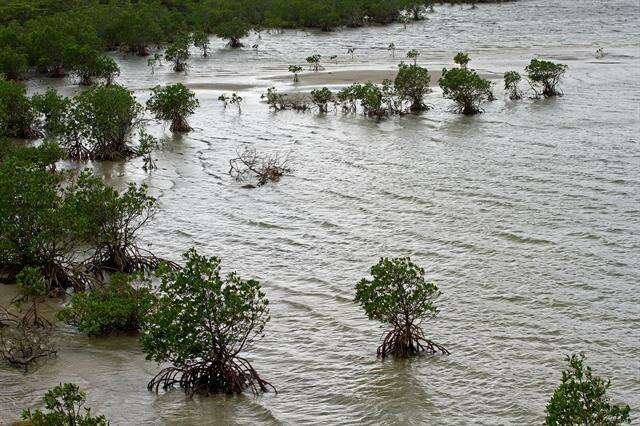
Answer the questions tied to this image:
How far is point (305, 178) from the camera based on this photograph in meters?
20.2

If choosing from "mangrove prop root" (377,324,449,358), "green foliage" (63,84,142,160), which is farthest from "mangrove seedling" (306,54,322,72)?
Answer: "mangrove prop root" (377,324,449,358)

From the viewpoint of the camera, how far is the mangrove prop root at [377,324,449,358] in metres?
10.7

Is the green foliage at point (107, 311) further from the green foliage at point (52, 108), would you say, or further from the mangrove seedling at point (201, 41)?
the mangrove seedling at point (201, 41)

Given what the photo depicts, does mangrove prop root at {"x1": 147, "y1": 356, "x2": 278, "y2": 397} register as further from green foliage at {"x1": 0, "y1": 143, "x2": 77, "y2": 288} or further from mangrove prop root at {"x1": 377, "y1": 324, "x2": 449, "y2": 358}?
green foliage at {"x1": 0, "y1": 143, "x2": 77, "y2": 288}

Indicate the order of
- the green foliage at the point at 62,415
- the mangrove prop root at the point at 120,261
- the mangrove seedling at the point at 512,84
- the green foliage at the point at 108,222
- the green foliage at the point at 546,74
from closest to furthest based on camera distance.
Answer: the green foliage at the point at 62,415 < the green foliage at the point at 108,222 < the mangrove prop root at the point at 120,261 < the mangrove seedling at the point at 512,84 < the green foliage at the point at 546,74

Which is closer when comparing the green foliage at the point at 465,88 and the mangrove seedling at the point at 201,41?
the green foliage at the point at 465,88

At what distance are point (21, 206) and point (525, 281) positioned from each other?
817 cm

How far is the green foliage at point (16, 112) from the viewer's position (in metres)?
22.8

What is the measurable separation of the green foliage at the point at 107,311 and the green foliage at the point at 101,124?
10.4 metres

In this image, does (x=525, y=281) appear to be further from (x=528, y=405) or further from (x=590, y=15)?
(x=590, y=15)

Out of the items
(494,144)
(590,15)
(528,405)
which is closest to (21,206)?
(528,405)

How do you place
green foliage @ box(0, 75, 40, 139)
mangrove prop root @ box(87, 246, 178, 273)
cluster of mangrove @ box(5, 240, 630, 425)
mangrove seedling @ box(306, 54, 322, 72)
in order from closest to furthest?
cluster of mangrove @ box(5, 240, 630, 425), mangrove prop root @ box(87, 246, 178, 273), green foliage @ box(0, 75, 40, 139), mangrove seedling @ box(306, 54, 322, 72)

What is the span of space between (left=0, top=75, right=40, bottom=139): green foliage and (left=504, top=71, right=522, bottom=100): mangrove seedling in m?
16.0

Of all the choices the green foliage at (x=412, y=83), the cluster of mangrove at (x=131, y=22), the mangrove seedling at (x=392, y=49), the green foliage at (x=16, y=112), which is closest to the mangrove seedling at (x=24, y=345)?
the green foliage at (x=16, y=112)
